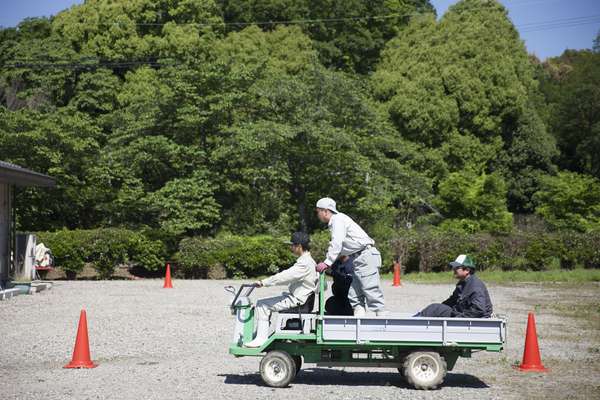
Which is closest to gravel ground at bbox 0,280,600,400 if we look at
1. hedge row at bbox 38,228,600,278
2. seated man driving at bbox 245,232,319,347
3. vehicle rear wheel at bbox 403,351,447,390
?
vehicle rear wheel at bbox 403,351,447,390

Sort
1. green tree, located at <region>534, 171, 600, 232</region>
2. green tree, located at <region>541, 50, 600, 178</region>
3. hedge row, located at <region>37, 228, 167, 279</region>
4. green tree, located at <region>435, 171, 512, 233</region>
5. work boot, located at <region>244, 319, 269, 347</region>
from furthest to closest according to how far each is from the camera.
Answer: green tree, located at <region>541, 50, 600, 178</region> < green tree, located at <region>534, 171, 600, 232</region> < green tree, located at <region>435, 171, 512, 233</region> < hedge row, located at <region>37, 228, 167, 279</region> < work boot, located at <region>244, 319, 269, 347</region>

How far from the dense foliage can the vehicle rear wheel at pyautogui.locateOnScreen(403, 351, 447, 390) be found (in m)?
21.2

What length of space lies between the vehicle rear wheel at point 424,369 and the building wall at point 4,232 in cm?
1582

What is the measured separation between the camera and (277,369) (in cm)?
975

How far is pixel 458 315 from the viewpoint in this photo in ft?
33.1

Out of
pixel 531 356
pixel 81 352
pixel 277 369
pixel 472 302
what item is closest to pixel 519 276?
pixel 531 356

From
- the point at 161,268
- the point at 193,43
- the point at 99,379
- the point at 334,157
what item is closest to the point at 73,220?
the point at 161,268

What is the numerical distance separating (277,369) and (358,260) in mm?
1591

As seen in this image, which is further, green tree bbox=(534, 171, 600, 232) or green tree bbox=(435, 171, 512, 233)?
green tree bbox=(534, 171, 600, 232)

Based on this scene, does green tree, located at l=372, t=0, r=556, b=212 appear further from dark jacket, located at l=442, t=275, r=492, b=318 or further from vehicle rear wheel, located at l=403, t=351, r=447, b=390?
vehicle rear wheel, located at l=403, t=351, r=447, b=390

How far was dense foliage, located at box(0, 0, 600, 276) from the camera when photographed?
32125 mm

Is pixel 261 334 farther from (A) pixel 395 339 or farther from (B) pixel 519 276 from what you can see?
(B) pixel 519 276

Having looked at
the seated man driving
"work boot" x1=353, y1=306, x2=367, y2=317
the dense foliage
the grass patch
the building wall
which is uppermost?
the dense foliage

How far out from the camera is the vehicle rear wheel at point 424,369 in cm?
959
